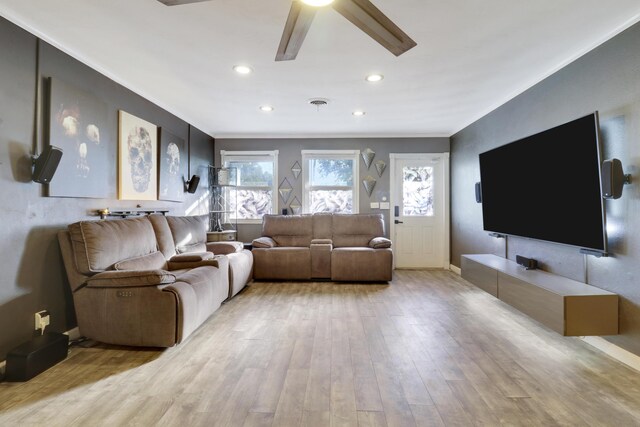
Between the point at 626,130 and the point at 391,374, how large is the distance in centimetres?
236

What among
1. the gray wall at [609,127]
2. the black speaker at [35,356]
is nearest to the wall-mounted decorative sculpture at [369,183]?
the gray wall at [609,127]

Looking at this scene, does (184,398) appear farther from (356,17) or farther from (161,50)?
(161,50)

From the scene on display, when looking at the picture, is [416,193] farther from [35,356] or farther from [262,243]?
[35,356]

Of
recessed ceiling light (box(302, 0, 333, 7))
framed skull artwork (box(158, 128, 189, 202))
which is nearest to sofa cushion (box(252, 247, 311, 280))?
framed skull artwork (box(158, 128, 189, 202))

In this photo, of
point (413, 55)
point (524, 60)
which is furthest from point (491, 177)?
point (413, 55)

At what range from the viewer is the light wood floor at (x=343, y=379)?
1.72 meters

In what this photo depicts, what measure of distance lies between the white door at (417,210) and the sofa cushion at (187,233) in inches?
130

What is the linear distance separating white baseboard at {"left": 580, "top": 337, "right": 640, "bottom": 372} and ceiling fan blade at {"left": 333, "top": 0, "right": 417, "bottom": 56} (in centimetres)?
258

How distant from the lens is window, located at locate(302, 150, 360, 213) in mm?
5934

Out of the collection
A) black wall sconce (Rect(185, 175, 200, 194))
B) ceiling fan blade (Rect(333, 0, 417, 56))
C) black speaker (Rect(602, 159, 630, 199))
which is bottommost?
black speaker (Rect(602, 159, 630, 199))

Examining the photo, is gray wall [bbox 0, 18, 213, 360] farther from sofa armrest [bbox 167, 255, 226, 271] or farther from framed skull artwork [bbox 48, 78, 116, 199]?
sofa armrest [bbox 167, 255, 226, 271]

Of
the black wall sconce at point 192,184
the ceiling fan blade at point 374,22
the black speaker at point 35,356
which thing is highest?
the ceiling fan blade at point 374,22

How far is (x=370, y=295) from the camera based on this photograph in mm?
4148

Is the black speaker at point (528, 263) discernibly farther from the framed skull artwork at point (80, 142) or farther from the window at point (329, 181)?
the framed skull artwork at point (80, 142)
